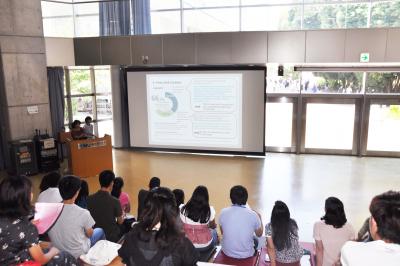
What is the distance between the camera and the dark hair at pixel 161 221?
6.60 ft

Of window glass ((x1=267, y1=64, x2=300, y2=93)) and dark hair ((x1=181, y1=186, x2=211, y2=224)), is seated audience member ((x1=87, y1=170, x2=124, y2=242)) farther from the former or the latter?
window glass ((x1=267, y1=64, x2=300, y2=93))

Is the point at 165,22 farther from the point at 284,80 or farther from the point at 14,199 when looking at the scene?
the point at 14,199

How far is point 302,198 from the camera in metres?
6.18

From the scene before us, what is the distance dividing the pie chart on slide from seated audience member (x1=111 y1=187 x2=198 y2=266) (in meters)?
6.94

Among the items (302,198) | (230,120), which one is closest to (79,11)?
(230,120)

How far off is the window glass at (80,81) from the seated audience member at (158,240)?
8.32 m

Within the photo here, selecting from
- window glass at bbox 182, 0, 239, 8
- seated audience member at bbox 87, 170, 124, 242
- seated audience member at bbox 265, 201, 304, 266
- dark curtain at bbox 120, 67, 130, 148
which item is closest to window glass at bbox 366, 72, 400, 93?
window glass at bbox 182, 0, 239, 8

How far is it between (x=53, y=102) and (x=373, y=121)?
754 centimetres

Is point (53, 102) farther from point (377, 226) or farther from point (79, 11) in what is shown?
point (377, 226)

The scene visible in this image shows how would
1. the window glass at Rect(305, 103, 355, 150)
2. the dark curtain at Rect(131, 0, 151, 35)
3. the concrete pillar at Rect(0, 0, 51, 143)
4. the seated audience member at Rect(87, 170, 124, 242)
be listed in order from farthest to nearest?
1. the dark curtain at Rect(131, 0, 151, 35)
2. the window glass at Rect(305, 103, 355, 150)
3. the concrete pillar at Rect(0, 0, 51, 143)
4. the seated audience member at Rect(87, 170, 124, 242)

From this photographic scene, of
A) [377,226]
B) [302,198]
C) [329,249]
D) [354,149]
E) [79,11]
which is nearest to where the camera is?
[377,226]

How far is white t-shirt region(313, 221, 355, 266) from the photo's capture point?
332 centimetres

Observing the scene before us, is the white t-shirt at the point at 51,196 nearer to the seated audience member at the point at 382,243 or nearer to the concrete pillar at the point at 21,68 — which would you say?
the seated audience member at the point at 382,243

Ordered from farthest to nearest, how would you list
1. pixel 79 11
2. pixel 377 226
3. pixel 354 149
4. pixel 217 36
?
pixel 79 11, pixel 354 149, pixel 217 36, pixel 377 226
